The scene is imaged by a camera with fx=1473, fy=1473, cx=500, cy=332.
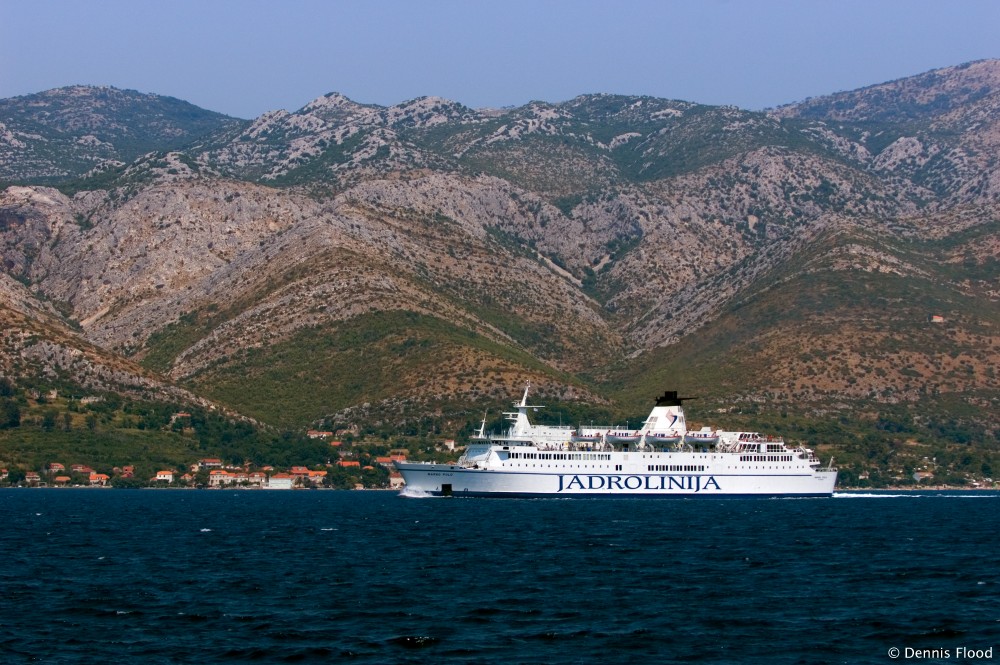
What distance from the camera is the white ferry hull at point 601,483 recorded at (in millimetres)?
172000

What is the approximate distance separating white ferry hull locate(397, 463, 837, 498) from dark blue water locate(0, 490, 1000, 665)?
115ft

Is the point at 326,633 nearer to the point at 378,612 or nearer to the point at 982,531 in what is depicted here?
the point at 378,612

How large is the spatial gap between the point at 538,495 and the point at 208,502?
42.0m

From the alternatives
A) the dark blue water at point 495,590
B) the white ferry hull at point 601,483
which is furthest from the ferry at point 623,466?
the dark blue water at point 495,590

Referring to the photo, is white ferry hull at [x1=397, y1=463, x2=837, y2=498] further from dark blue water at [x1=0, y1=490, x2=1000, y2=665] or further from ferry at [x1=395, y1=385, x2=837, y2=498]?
dark blue water at [x1=0, y1=490, x2=1000, y2=665]

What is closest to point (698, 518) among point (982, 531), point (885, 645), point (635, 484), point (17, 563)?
point (982, 531)

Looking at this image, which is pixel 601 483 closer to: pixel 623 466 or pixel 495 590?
pixel 623 466

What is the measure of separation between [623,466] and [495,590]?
337 feet

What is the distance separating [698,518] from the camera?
139000 mm

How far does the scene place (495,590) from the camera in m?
75.8

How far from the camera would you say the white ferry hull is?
172000 millimetres

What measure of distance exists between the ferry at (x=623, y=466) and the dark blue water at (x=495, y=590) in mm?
35437

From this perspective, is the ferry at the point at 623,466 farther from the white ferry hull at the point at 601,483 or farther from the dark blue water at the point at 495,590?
the dark blue water at the point at 495,590

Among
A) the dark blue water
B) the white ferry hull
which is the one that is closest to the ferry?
the white ferry hull
